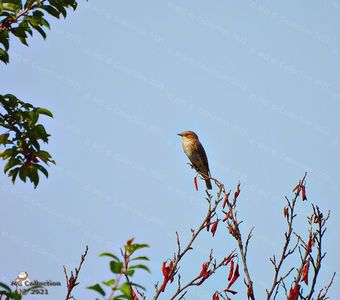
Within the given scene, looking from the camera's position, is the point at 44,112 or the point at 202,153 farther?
the point at 202,153

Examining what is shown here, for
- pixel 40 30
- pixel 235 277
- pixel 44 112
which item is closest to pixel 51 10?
pixel 40 30

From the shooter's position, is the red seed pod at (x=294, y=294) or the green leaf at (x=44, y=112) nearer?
the red seed pod at (x=294, y=294)

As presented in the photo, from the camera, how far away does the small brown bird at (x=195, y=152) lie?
13156mm

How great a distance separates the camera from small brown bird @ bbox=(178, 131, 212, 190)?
13156 mm

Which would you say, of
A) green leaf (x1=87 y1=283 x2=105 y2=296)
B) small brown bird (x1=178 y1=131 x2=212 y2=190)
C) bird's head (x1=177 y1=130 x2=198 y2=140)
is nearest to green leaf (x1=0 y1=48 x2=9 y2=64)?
green leaf (x1=87 y1=283 x2=105 y2=296)

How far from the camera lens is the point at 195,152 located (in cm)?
1317

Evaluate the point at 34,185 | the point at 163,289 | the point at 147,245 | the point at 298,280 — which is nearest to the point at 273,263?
the point at 298,280

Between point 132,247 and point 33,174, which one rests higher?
point 33,174

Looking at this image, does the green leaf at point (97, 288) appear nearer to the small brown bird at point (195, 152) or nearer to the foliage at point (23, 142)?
the foliage at point (23, 142)

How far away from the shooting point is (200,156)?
1320 centimetres

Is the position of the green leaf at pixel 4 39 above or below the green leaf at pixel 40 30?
below

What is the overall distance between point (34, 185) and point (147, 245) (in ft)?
8.67

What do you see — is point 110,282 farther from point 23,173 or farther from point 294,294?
point 23,173

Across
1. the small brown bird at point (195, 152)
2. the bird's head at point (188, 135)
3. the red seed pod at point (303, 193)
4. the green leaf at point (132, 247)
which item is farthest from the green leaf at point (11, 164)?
the bird's head at point (188, 135)
